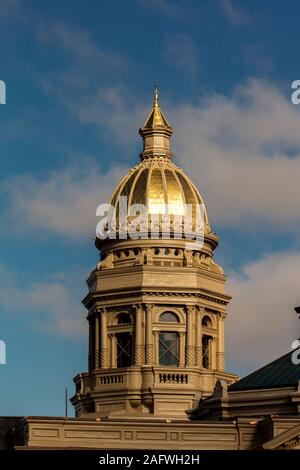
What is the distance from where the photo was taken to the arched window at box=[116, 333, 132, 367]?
474 feet

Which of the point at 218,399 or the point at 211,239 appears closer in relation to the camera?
the point at 218,399

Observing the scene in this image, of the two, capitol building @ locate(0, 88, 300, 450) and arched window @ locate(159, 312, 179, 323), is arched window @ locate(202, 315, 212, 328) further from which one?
arched window @ locate(159, 312, 179, 323)

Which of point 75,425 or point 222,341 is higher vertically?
point 222,341

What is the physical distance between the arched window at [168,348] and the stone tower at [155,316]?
7 centimetres

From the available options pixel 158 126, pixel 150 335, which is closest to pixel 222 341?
pixel 150 335

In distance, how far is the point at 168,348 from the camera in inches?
5659

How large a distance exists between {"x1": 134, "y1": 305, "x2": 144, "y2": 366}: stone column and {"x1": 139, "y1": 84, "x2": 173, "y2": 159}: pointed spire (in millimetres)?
14385

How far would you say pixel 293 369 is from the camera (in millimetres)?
122000

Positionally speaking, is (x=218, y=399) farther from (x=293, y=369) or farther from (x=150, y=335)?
(x=150, y=335)

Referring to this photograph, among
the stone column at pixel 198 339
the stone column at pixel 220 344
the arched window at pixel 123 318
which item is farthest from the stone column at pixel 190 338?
the arched window at pixel 123 318
